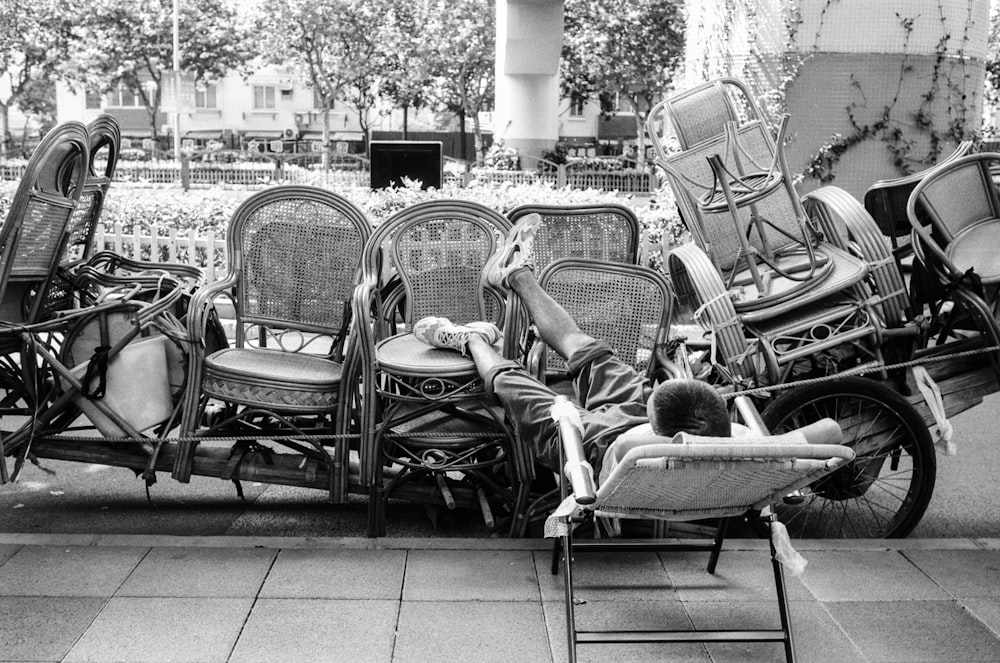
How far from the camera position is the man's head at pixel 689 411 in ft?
10.8

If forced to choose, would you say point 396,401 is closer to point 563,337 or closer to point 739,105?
point 563,337

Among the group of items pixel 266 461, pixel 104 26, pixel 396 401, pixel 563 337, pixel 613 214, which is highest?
pixel 104 26

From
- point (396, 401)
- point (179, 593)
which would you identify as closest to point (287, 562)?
A: point (179, 593)

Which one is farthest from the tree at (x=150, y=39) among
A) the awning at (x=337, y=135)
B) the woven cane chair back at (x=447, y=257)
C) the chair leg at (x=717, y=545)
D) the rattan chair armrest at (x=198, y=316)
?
the chair leg at (x=717, y=545)

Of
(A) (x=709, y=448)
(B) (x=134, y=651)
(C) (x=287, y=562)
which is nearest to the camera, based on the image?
(A) (x=709, y=448)

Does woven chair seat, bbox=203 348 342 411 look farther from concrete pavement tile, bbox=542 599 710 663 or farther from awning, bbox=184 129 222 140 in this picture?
awning, bbox=184 129 222 140

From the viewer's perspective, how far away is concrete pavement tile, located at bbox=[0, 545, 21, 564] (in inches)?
163

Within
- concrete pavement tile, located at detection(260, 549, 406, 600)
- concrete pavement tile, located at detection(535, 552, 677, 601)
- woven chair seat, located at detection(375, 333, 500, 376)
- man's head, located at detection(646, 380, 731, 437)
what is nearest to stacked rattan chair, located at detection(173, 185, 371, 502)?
woven chair seat, located at detection(375, 333, 500, 376)

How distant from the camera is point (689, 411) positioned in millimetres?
3299

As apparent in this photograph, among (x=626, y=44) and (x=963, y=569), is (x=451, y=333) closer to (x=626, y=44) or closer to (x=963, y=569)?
(x=963, y=569)

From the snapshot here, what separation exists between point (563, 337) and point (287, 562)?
1.42 metres

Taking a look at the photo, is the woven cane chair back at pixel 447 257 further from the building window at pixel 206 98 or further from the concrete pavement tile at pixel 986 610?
the building window at pixel 206 98

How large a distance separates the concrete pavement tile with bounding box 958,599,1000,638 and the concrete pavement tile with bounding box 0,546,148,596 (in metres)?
3.14

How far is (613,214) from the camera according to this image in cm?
527
